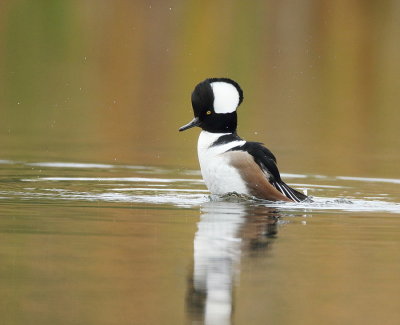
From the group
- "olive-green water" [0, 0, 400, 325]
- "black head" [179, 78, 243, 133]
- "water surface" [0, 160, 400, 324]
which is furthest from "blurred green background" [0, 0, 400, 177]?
"water surface" [0, 160, 400, 324]

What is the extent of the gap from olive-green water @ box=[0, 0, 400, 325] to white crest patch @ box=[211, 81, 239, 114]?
795 mm

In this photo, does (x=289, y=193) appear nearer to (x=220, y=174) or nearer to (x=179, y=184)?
(x=220, y=174)

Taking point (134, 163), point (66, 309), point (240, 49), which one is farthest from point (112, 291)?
point (240, 49)

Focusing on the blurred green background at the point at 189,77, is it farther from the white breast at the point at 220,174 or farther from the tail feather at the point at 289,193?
the white breast at the point at 220,174

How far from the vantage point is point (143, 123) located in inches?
794

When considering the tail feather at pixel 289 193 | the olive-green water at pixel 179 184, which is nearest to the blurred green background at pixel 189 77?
the olive-green water at pixel 179 184

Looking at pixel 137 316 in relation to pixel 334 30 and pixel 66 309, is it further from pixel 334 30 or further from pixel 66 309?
pixel 334 30

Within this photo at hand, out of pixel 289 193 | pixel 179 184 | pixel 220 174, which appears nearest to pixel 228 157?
pixel 220 174

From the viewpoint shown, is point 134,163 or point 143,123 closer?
point 134,163

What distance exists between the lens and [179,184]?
1325 cm

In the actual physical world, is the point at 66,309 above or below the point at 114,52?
below

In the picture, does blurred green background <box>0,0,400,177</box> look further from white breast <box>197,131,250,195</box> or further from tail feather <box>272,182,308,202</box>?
white breast <box>197,131,250,195</box>

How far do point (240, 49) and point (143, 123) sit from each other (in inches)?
487

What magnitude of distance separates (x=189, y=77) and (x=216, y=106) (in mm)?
15893
